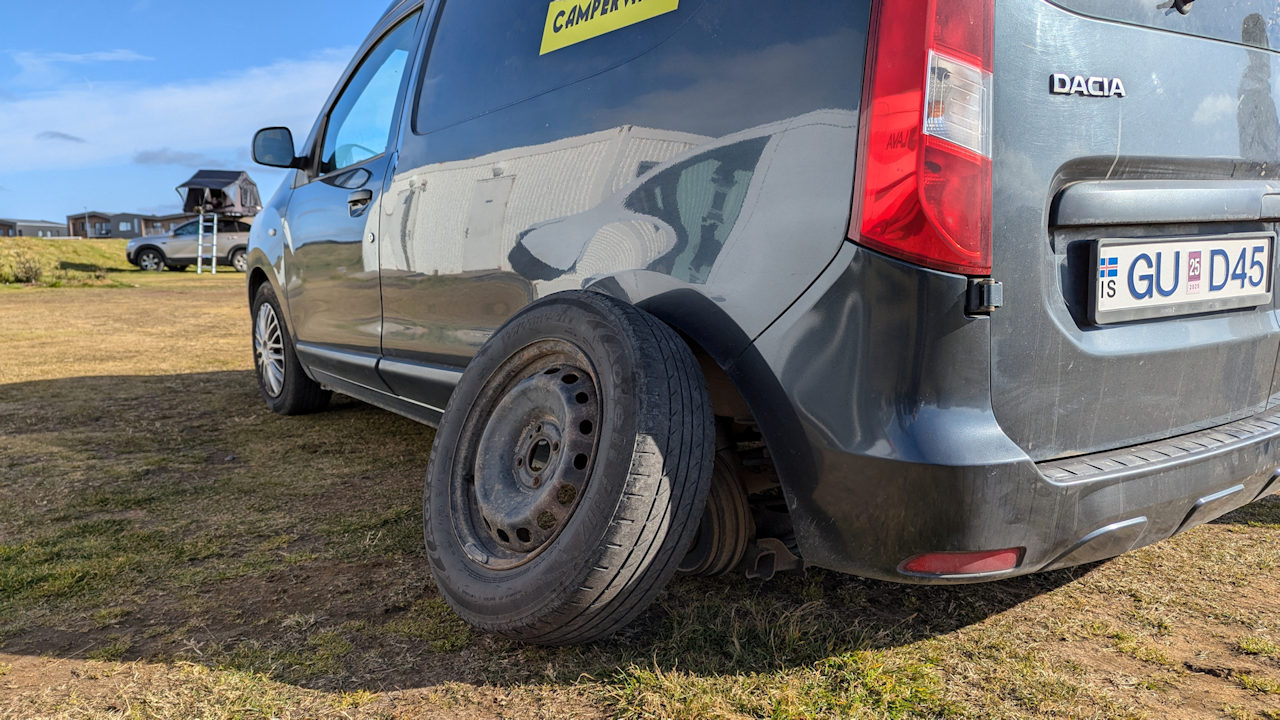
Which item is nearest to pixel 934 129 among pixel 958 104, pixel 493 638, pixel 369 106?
pixel 958 104

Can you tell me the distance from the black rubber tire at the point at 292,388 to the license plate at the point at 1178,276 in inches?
141

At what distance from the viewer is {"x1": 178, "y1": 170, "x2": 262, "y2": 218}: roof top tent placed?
81.6 feet

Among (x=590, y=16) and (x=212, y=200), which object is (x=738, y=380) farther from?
(x=212, y=200)

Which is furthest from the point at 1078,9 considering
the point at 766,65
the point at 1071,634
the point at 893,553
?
the point at 1071,634

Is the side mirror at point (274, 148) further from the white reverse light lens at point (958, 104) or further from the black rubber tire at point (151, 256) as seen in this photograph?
the black rubber tire at point (151, 256)

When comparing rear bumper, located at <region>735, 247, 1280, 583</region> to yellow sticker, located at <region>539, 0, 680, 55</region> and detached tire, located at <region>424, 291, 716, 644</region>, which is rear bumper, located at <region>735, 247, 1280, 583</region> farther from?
yellow sticker, located at <region>539, 0, 680, 55</region>

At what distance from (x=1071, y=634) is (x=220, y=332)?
27.6ft

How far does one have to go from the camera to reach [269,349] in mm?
4594

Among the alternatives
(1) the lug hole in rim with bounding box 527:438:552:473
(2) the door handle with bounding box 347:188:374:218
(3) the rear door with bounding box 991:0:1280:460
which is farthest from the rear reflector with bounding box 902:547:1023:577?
(2) the door handle with bounding box 347:188:374:218

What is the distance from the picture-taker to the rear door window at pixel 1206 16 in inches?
61.6

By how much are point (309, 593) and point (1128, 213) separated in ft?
6.56

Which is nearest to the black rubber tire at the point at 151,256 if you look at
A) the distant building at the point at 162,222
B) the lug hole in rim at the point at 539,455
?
the lug hole in rim at the point at 539,455

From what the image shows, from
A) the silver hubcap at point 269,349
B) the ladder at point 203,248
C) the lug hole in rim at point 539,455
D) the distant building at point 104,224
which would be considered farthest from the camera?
the distant building at point 104,224

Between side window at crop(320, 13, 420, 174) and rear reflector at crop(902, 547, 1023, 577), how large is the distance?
2440 millimetres
